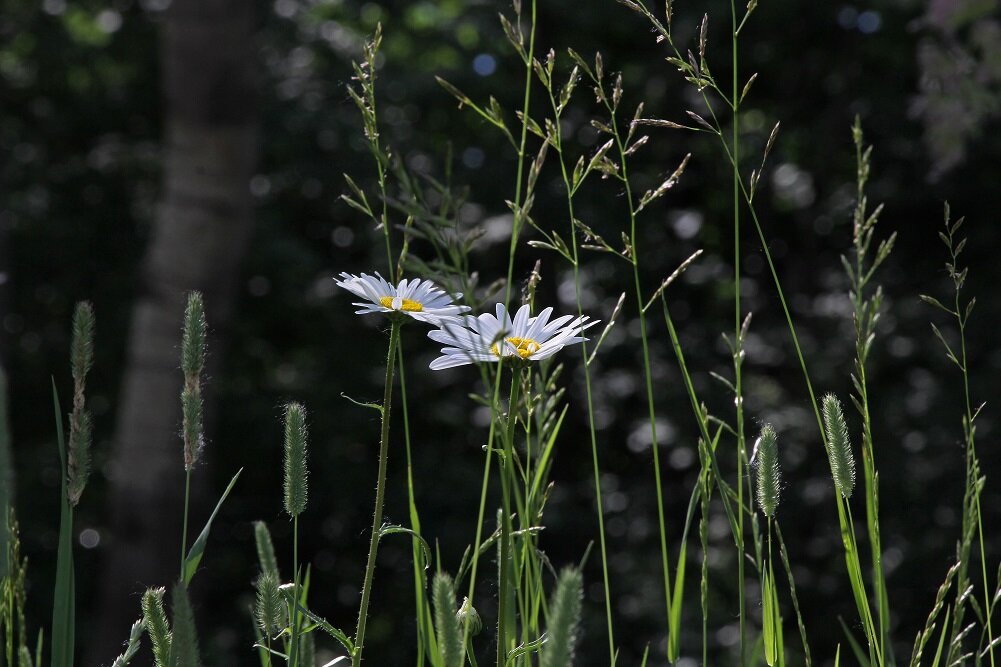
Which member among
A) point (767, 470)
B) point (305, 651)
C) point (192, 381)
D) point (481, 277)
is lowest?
point (305, 651)

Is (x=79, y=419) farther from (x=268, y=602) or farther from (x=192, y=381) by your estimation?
(x=268, y=602)

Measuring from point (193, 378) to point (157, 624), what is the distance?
0.19 metres

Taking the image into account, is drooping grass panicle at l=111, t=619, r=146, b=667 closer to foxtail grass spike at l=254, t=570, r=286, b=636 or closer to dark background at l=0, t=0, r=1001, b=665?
foxtail grass spike at l=254, t=570, r=286, b=636

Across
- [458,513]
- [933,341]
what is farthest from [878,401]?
[458,513]

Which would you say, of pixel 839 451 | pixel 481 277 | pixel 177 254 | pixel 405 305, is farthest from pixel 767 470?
pixel 481 277

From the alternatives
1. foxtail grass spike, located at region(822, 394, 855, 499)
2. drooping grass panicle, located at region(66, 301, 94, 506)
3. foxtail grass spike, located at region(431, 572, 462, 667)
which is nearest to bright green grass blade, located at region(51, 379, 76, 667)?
drooping grass panicle, located at region(66, 301, 94, 506)

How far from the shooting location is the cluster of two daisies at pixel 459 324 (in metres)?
0.84

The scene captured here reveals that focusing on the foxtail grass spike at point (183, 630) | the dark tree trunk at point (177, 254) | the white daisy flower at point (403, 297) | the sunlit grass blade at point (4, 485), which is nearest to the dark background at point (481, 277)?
the dark tree trunk at point (177, 254)

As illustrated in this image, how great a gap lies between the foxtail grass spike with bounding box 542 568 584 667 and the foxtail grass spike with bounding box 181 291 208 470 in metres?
0.42

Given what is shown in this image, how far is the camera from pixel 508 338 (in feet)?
2.84

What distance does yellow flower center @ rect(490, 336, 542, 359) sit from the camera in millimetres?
855

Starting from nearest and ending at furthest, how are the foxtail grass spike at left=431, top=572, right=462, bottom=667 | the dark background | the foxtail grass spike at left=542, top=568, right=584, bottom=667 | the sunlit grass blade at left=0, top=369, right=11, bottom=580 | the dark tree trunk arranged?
the foxtail grass spike at left=542, top=568, right=584, bottom=667, the foxtail grass spike at left=431, top=572, right=462, bottom=667, the sunlit grass blade at left=0, top=369, right=11, bottom=580, the dark tree trunk, the dark background

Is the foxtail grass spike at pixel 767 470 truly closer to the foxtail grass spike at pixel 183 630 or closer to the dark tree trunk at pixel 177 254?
the foxtail grass spike at pixel 183 630

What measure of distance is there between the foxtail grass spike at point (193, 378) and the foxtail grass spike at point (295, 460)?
7 cm
